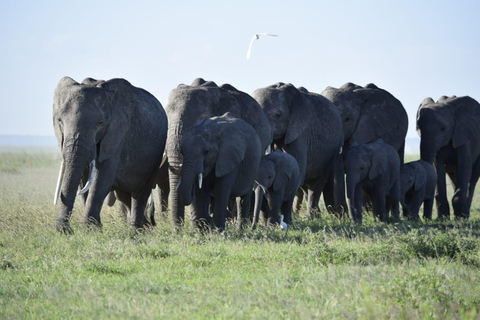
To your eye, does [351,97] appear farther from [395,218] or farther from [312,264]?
[312,264]

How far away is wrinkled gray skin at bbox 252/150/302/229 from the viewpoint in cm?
1249

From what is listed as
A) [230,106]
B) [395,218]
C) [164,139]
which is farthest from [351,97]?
[164,139]

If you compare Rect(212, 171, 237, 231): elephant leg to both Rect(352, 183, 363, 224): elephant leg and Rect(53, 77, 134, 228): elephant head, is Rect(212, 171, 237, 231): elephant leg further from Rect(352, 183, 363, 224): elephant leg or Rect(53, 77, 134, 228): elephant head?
Rect(352, 183, 363, 224): elephant leg

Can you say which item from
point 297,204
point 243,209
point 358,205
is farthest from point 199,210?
point 297,204

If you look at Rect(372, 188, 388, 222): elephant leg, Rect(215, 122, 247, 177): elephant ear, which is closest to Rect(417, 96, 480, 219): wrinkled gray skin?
Rect(372, 188, 388, 222): elephant leg

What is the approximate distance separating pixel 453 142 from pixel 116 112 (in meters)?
9.43

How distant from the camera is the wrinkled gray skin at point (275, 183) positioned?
41.0 ft

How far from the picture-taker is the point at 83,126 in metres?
10.5

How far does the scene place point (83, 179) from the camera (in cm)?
1144

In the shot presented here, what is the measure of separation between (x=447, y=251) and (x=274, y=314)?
3.95 meters

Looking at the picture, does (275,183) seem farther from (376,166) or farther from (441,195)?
(441,195)

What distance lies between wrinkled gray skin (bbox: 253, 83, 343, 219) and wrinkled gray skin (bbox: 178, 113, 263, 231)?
3485mm

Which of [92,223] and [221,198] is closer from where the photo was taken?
[92,223]

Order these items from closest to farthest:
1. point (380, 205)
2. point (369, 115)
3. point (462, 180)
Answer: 1. point (380, 205)
2. point (462, 180)
3. point (369, 115)
